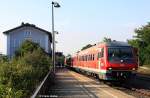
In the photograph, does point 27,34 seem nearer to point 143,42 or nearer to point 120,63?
point 143,42

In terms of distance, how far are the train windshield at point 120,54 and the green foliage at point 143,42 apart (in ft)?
169

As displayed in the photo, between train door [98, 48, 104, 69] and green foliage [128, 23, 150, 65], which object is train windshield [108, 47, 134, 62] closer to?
train door [98, 48, 104, 69]

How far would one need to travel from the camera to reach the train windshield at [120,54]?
29.0 m

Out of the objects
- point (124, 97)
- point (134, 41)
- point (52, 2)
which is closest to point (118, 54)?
point (124, 97)

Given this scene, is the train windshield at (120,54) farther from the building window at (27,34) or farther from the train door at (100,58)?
the building window at (27,34)

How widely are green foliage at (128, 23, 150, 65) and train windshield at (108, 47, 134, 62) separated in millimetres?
51450

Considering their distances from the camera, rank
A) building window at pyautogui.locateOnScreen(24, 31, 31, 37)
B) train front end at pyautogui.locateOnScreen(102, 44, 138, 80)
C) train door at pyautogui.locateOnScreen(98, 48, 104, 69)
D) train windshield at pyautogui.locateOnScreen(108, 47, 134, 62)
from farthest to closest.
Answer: building window at pyautogui.locateOnScreen(24, 31, 31, 37), train door at pyautogui.locateOnScreen(98, 48, 104, 69), train windshield at pyautogui.locateOnScreen(108, 47, 134, 62), train front end at pyautogui.locateOnScreen(102, 44, 138, 80)

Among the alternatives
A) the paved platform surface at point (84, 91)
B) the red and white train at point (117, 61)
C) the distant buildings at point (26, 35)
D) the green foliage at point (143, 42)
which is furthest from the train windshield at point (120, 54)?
the distant buildings at point (26, 35)

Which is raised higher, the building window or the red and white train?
the building window

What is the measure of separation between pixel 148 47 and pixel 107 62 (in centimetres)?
5484

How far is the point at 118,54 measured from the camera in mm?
29312

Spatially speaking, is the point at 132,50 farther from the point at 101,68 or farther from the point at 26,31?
the point at 26,31

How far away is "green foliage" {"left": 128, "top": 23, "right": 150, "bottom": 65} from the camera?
82.7 metres

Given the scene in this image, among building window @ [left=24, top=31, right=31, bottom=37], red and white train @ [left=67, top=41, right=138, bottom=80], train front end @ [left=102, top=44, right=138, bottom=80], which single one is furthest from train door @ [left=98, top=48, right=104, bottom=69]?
building window @ [left=24, top=31, right=31, bottom=37]
